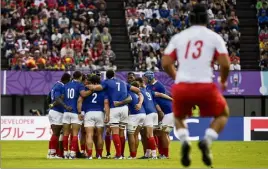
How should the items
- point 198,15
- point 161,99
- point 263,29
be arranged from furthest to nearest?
point 263,29 < point 161,99 < point 198,15

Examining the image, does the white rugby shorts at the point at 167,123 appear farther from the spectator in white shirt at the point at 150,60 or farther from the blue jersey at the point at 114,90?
the spectator in white shirt at the point at 150,60

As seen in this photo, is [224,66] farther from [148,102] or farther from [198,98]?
[148,102]

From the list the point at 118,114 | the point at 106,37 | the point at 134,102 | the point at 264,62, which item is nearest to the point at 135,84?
the point at 134,102

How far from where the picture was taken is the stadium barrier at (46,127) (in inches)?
1496

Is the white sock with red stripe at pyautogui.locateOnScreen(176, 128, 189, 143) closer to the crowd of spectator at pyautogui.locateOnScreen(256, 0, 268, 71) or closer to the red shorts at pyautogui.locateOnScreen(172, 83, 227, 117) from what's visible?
the red shorts at pyautogui.locateOnScreen(172, 83, 227, 117)

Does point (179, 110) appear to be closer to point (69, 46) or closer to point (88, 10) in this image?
point (69, 46)

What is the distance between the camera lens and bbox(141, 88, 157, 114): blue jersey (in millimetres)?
24172

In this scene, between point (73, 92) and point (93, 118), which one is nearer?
point (93, 118)

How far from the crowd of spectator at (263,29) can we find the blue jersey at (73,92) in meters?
19.7

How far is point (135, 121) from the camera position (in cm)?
2409

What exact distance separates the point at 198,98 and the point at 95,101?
9360mm

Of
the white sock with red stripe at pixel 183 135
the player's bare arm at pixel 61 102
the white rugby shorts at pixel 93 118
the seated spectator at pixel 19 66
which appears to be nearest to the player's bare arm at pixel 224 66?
the white sock with red stripe at pixel 183 135

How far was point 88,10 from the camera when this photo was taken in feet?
149

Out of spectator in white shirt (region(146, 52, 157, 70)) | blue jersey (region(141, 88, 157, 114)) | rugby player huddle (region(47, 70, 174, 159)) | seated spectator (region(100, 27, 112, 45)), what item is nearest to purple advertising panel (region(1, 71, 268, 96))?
spectator in white shirt (region(146, 52, 157, 70))
